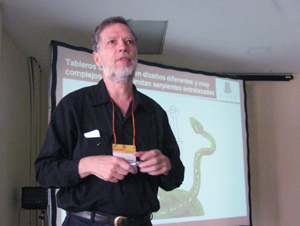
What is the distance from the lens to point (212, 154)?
3.71 metres

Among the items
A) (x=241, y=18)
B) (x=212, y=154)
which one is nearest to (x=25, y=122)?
(x=212, y=154)

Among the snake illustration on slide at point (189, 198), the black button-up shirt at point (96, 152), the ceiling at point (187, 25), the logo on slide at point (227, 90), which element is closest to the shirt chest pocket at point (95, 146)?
the black button-up shirt at point (96, 152)

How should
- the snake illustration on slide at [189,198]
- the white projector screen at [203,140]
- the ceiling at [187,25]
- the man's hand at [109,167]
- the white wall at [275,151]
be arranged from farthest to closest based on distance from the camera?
the white wall at [275,151], the white projector screen at [203,140], the snake illustration on slide at [189,198], the ceiling at [187,25], the man's hand at [109,167]

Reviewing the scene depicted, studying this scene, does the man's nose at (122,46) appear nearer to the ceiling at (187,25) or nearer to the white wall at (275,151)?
the ceiling at (187,25)

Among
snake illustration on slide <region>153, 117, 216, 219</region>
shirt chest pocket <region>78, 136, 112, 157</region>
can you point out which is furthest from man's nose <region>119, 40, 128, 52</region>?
snake illustration on slide <region>153, 117, 216, 219</region>

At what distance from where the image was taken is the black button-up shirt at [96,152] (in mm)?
942

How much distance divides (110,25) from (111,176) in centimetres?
60

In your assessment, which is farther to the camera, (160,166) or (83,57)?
(83,57)

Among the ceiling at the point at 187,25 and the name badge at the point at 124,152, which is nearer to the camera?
the name badge at the point at 124,152

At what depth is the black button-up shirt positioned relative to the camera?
0.94 meters

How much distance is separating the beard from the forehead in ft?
0.41

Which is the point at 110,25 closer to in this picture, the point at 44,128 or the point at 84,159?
the point at 84,159

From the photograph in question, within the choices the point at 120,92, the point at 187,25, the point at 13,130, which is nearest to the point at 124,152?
the point at 120,92

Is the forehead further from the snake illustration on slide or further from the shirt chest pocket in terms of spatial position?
the snake illustration on slide
